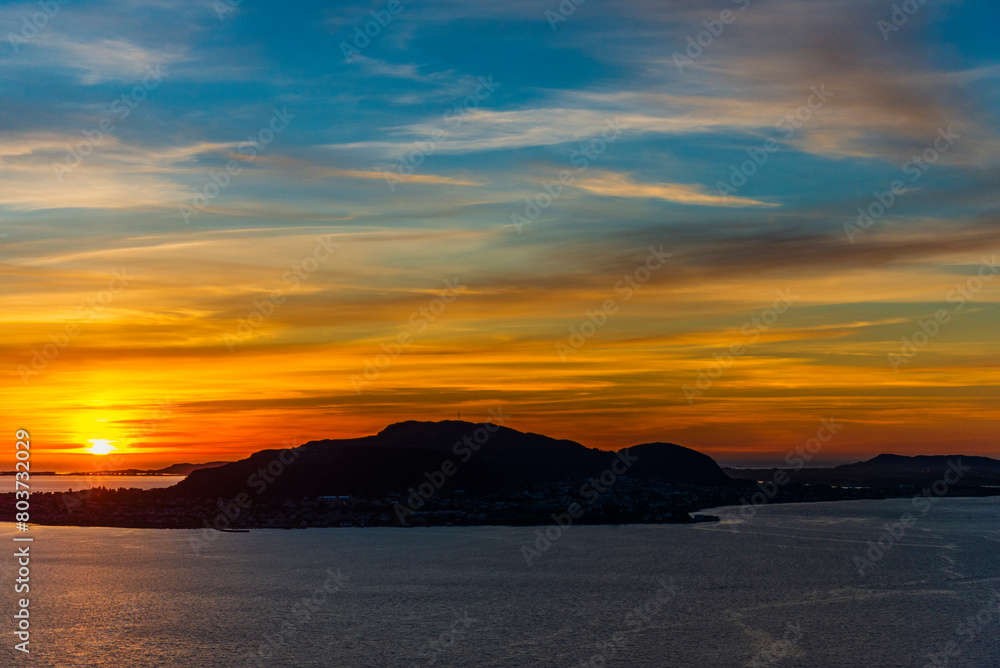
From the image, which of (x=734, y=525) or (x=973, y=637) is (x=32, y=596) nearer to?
(x=973, y=637)

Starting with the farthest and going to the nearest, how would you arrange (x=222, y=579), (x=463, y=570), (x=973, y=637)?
Result: (x=463, y=570) → (x=222, y=579) → (x=973, y=637)

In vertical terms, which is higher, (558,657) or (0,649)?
(0,649)

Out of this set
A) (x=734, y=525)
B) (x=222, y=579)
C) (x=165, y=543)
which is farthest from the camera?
(x=734, y=525)

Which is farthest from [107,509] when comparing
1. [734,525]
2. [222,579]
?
[734,525]

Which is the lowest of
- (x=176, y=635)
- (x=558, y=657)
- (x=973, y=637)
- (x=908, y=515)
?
(x=908, y=515)

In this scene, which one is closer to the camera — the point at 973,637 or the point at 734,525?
the point at 973,637

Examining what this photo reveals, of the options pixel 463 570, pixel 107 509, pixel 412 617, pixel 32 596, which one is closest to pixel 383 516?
pixel 107 509
